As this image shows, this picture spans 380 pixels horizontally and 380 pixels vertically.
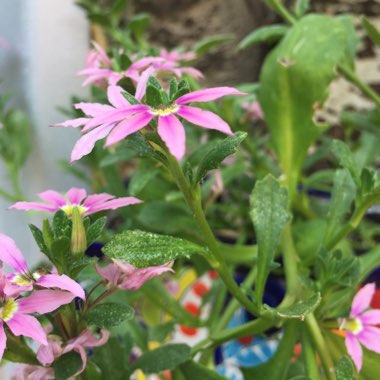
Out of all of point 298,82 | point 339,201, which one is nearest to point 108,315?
point 339,201

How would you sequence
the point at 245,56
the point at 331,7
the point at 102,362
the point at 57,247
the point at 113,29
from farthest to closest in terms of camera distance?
the point at 245,56, the point at 331,7, the point at 113,29, the point at 102,362, the point at 57,247

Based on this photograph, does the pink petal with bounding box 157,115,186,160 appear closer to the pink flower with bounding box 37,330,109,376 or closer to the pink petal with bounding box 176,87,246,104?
the pink petal with bounding box 176,87,246,104

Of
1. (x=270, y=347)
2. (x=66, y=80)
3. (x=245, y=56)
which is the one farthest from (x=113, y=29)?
(x=270, y=347)

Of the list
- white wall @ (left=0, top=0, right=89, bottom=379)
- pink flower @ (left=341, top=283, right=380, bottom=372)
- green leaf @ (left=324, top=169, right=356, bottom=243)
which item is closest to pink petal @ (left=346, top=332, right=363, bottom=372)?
pink flower @ (left=341, top=283, right=380, bottom=372)

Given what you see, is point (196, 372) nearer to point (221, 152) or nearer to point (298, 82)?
point (221, 152)

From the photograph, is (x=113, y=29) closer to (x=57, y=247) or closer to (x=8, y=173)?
(x=8, y=173)
